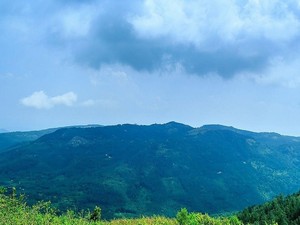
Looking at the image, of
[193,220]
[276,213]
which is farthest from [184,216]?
[276,213]

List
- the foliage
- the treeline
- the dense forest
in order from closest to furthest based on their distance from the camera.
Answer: the foliage < the dense forest < the treeline

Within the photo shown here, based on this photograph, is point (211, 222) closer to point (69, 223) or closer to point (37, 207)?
point (69, 223)

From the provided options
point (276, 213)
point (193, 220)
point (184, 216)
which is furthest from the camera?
point (276, 213)

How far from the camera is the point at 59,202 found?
193 meters

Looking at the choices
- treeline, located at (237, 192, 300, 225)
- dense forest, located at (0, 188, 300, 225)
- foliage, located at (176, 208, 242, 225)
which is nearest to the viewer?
foliage, located at (176, 208, 242, 225)

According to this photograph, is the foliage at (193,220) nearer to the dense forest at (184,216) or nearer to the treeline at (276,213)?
the dense forest at (184,216)

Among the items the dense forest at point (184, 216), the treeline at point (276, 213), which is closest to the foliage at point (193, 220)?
the dense forest at point (184, 216)

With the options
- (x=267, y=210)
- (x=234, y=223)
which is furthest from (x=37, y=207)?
(x=267, y=210)

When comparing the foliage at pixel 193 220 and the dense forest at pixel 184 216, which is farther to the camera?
the dense forest at pixel 184 216

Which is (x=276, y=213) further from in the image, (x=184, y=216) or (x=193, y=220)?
(x=184, y=216)

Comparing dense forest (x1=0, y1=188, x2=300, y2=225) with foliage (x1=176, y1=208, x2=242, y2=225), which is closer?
foliage (x1=176, y1=208, x2=242, y2=225)

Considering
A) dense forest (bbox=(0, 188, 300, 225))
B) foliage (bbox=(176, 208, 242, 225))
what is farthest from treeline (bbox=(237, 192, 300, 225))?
foliage (bbox=(176, 208, 242, 225))

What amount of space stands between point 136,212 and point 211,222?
191 m

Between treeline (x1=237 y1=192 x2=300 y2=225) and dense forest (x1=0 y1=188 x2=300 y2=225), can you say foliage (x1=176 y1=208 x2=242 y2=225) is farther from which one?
treeline (x1=237 y1=192 x2=300 y2=225)
